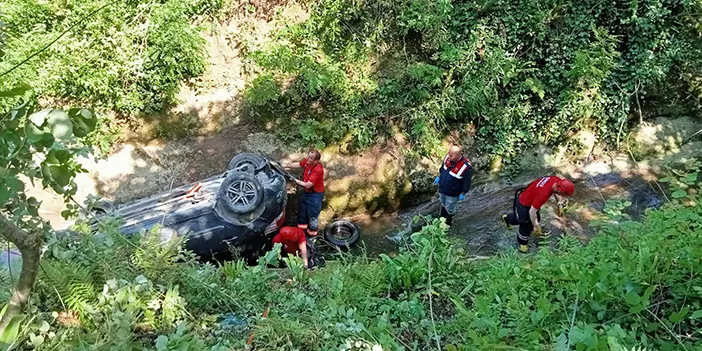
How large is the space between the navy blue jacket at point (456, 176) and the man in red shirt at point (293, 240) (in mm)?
2293

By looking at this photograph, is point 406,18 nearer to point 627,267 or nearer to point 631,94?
point 631,94

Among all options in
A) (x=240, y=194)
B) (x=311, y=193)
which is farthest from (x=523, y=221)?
(x=240, y=194)

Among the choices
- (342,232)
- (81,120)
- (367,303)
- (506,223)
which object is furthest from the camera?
(342,232)

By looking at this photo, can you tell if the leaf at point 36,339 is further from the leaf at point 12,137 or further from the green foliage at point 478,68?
the green foliage at point 478,68

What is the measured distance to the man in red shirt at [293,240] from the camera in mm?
6734

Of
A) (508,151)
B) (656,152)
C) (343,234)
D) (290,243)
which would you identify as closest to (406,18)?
(508,151)

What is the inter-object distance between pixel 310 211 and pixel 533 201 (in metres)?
3.24

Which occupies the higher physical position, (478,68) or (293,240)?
(478,68)

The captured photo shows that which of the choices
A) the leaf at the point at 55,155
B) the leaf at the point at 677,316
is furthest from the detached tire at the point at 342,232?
the leaf at the point at 55,155

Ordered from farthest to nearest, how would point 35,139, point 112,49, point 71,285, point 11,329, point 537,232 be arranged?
1. point 112,49
2. point 537,232
3. point 71,285
4. point 11,329
5. point 35,139

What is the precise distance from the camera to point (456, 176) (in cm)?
748

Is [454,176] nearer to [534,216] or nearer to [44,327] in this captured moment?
[534,216]

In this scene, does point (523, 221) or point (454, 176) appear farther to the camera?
point (454, 176)

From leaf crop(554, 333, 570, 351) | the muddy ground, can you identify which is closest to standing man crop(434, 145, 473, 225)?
the muddy ground
